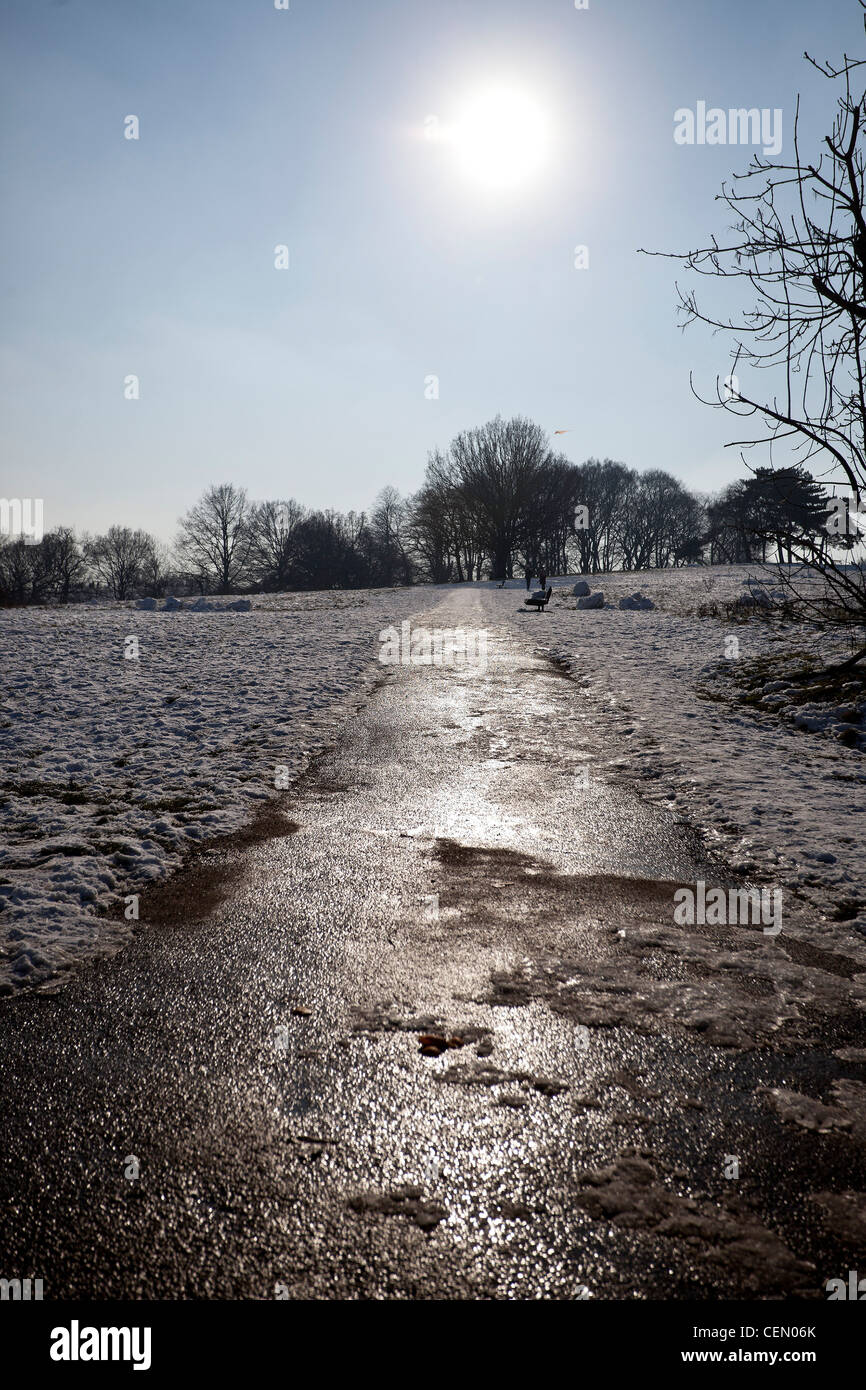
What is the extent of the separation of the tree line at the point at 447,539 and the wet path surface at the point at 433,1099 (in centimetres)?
5646

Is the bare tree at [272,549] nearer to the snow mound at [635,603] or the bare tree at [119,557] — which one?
the bare tree at [119,557]

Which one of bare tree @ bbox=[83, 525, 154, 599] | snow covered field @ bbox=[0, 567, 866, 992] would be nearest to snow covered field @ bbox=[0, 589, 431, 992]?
snow covered field @ bbox=[0, 567, 866, 992]

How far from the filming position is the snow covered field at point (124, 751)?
14.2 feet

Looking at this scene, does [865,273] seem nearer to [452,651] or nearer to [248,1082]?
[248,1082]

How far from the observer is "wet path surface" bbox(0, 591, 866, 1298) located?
6.49 feet

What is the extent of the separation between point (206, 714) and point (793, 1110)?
27.3 ft

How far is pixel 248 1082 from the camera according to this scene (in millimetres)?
2703

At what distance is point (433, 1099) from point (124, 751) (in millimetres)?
6318

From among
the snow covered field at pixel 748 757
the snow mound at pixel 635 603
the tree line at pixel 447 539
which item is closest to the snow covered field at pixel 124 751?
the snow covered field at pixel 748 757

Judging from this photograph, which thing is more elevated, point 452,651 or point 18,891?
Answer: point 452,651

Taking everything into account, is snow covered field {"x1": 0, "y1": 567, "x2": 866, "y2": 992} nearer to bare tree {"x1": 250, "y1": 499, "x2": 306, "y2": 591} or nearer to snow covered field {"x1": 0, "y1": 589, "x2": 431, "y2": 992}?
snow covered field {"x1": 0, "y1": 589, "x2": 431, "y2": 992}

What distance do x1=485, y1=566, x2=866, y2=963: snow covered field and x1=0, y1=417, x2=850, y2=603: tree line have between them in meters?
44.9

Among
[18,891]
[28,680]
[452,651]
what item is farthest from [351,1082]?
[452,651]

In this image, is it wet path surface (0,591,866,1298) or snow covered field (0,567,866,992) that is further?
snow covered field (0,567,866,992)
